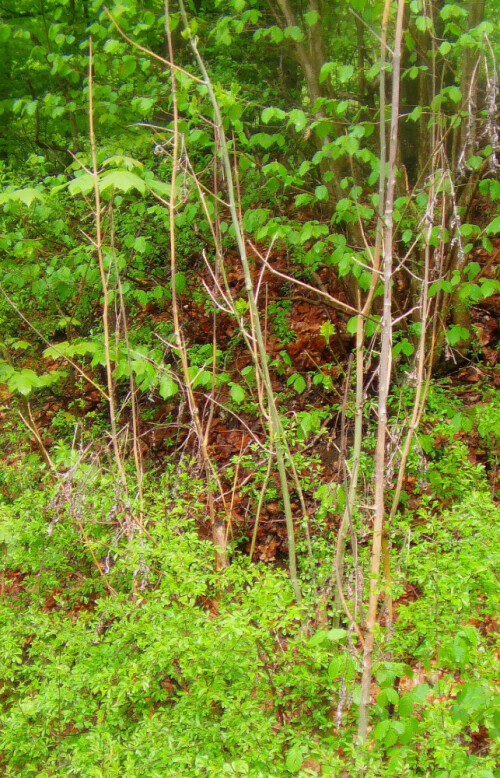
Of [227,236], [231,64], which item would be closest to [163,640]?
[227,236]

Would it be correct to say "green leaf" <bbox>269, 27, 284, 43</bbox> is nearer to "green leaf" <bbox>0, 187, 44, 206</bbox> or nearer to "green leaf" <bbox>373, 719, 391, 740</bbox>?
"green leaf" <bbox>0, 187, 44, 206</bbox>

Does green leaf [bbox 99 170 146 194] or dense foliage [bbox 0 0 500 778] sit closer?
dense foliage [bbox 0 0 500 778]

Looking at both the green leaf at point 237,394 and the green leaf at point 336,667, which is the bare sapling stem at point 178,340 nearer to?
the green leaf at point 237,394

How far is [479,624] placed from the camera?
210 centimetres

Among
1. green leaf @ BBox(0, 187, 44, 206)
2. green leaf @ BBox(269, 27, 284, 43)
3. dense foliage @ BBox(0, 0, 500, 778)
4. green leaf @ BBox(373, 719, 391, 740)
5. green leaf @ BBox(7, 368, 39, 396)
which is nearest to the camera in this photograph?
green leaf @ BBox(373, 719, 391, 740)

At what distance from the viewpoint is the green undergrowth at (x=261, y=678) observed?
1.56 meters

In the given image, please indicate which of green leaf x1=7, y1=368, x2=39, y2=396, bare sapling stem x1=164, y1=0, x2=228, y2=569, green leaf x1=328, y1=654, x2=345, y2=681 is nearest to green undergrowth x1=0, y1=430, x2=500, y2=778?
green leaf x1=328, y1=654, x2=345, y2=681

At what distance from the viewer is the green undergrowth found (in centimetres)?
156

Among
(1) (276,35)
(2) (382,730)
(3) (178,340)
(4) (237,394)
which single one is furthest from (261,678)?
(1) (276,35)

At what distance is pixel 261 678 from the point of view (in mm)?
1932

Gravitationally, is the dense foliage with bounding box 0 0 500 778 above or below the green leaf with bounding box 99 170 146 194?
below

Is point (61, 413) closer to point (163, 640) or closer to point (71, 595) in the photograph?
point (71, 595)

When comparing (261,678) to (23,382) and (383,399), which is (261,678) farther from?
(23,382)

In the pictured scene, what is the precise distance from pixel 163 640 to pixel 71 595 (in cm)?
146
